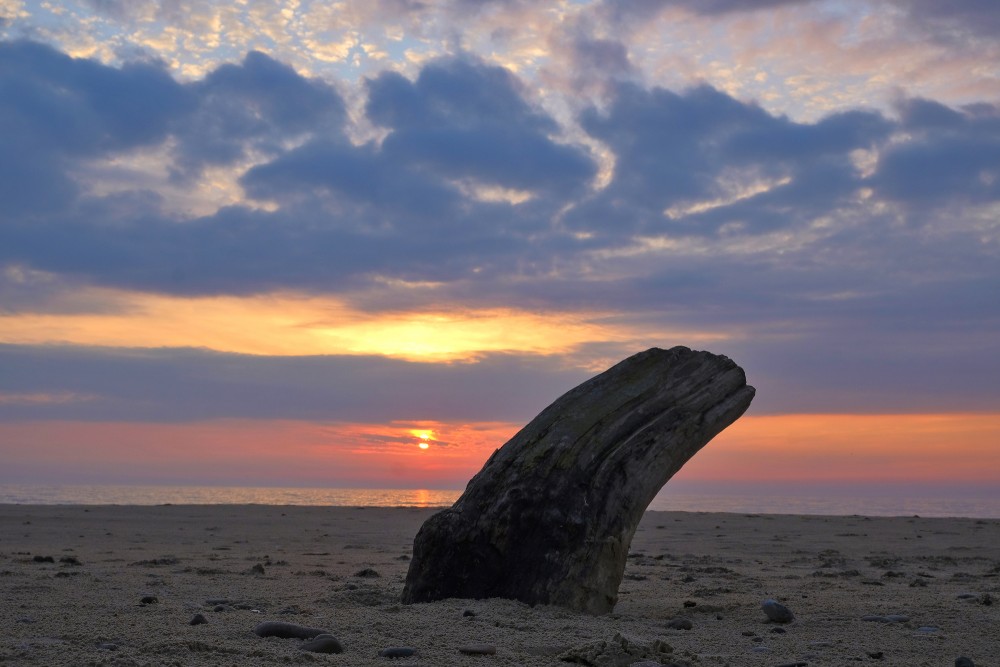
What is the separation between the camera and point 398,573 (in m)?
9.13

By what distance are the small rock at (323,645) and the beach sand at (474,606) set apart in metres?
0.07

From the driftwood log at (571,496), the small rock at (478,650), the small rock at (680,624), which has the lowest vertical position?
the small rock at (680,624)

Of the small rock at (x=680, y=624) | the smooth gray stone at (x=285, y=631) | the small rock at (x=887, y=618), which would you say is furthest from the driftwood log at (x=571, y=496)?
the small rock at (x=887, y=618)

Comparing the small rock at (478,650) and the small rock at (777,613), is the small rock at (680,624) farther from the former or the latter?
the small rock at (478,650)

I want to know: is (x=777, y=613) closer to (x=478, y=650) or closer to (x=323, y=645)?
(x=478, y=650)

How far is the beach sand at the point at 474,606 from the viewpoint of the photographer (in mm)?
4602

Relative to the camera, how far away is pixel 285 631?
495 cm

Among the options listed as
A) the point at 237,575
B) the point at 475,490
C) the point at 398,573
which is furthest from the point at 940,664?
the point at 237,575

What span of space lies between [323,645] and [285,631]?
0.43 metres

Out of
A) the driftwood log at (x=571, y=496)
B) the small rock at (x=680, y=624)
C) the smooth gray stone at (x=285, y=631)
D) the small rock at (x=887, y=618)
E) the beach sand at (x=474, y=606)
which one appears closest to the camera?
the beach sand at (x=474, y=606)

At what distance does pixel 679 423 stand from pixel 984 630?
7.81ft

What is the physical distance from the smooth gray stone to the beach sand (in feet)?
0.28

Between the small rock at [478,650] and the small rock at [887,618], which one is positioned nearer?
the small rock at [478,650]

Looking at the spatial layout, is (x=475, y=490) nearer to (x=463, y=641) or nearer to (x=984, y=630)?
(x=463, y=641)
